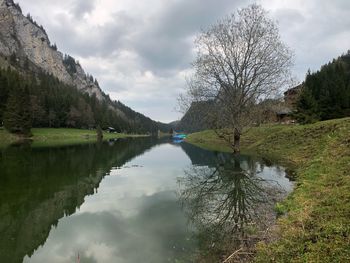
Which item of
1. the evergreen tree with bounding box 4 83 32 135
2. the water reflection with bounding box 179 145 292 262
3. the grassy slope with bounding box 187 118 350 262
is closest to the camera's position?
the grassy slope with bounding box 187 118 350 262

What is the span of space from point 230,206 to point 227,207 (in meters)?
0.22

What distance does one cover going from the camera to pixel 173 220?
10.7m

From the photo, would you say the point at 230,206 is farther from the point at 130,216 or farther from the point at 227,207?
the point at 130,216

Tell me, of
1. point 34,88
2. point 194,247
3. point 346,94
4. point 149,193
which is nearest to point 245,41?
point 149,193

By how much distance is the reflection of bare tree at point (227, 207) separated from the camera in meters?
8.62

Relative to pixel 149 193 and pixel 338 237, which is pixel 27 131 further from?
pixel 338 237

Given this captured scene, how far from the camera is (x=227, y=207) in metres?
11.9

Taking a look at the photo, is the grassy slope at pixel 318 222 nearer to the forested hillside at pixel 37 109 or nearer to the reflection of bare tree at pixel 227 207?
the reflection of bare tree at pixel 227 207

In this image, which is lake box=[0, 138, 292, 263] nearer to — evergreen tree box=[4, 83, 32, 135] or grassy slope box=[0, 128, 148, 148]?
grassy slope box=[0, 128, 148, 148]

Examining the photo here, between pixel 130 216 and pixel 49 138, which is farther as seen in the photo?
pixel 49 138

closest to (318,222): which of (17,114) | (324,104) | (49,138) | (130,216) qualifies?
(130,216)

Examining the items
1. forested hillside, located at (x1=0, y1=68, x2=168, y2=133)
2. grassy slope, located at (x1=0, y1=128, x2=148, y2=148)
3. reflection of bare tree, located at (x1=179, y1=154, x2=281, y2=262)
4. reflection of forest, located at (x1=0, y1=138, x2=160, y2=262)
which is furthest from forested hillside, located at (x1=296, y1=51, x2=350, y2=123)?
forested hillside, located at (x1=0, y1=68, x2=168, y2=133)

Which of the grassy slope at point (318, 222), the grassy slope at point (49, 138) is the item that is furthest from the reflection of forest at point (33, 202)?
the grassy slope at point (49, 138)

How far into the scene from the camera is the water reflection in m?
8.29
